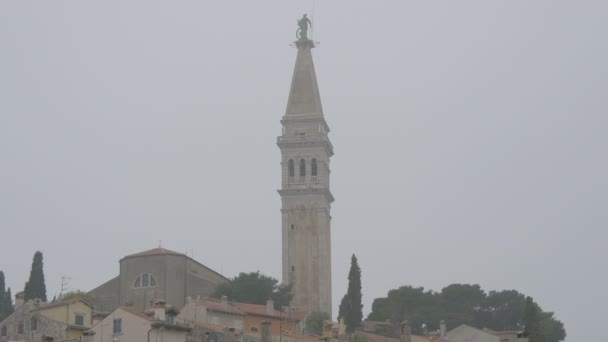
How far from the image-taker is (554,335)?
96688 mm

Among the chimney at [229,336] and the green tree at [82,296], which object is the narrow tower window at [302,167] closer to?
the green tree at [82,296]

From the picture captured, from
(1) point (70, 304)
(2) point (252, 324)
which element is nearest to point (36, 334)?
(1) point (70, 304)

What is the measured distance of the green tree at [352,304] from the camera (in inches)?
3339

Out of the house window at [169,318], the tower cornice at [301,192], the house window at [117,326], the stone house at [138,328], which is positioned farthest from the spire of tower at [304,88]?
the house window at [117,326]

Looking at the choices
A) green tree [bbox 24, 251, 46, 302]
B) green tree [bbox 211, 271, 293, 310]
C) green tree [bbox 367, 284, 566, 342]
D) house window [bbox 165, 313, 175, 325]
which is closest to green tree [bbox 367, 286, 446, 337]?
green tree [bbox 367, 284, 566, 342]

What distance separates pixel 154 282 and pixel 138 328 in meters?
41.4

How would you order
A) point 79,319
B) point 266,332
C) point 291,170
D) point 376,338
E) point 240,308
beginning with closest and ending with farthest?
point 266,332, point 79,319, point 240,308, point 376,338, point 291,170

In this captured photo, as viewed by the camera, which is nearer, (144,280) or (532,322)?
(532,322)

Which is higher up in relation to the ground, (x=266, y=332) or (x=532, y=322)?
(x=532, y=322)

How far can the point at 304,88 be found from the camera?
4318 inches

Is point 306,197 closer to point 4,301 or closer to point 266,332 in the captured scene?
point 4,301

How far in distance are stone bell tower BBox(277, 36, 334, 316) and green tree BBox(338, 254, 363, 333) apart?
15.6 metres

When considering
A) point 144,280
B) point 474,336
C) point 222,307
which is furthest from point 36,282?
point 474,336

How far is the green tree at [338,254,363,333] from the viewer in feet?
278
